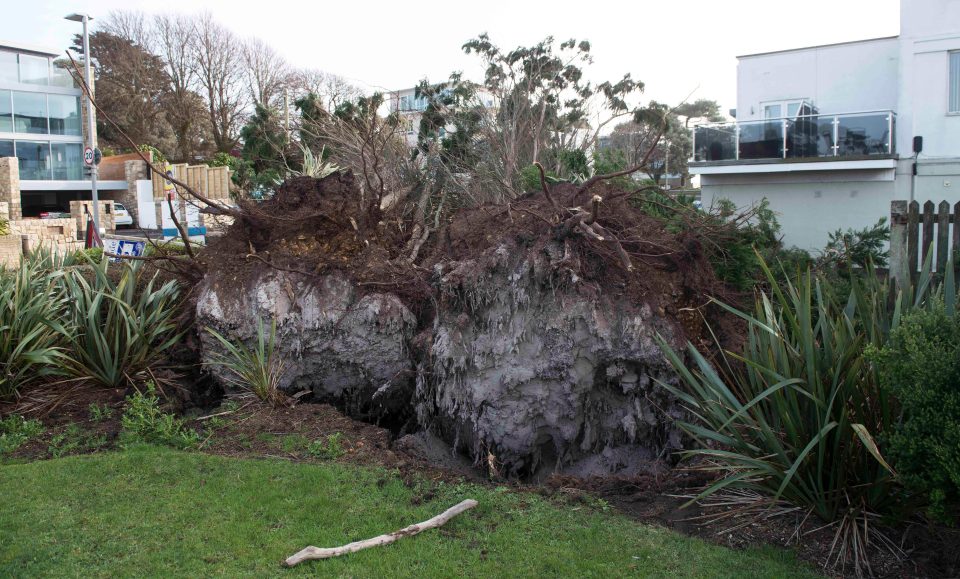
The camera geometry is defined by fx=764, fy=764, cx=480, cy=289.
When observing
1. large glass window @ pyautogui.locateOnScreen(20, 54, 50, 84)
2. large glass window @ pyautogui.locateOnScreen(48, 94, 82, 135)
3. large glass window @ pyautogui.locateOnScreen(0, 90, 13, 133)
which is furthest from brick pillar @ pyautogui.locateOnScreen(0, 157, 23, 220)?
large glass window @ pyautogui.locateOnScreen(20, 54, 50, 84)

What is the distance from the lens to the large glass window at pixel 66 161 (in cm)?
4591

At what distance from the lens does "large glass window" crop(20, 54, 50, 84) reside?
150 ft

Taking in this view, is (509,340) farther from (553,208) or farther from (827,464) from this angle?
(827,464)

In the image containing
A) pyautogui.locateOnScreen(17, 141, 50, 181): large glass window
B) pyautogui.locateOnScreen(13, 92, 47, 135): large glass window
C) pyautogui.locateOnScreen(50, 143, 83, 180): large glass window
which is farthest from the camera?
pyautogui.locateOnScreen(50, 143, 83, 180): large glass window

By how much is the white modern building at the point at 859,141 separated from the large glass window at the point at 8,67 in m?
42.4

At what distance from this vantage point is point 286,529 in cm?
484

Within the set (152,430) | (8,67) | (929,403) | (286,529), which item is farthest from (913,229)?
(8,67)

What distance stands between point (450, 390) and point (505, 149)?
10.5m

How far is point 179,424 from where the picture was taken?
21.7 feet

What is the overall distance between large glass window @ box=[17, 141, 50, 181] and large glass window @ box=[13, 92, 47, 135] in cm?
84

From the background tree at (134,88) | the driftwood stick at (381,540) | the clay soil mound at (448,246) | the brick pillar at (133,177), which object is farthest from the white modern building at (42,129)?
the driftwood stick at (381,540)

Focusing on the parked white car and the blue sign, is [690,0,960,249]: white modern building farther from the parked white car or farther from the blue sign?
the parked white car

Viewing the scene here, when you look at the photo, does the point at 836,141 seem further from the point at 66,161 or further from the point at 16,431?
the point at 66,161

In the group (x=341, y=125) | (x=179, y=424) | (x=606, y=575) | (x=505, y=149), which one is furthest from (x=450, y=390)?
(x=505, y=149)
